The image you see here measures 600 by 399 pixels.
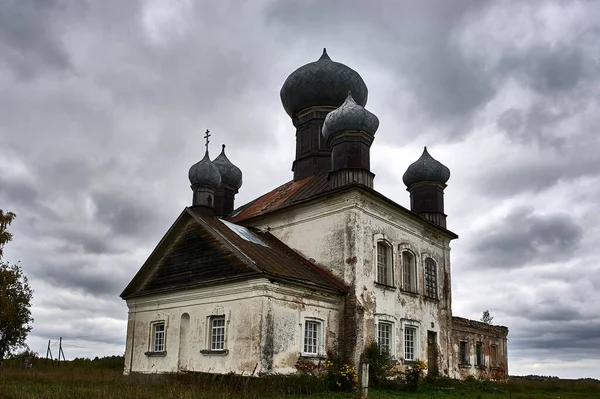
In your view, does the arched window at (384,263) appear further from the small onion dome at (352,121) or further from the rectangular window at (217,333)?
the rectangular window at (217,333)

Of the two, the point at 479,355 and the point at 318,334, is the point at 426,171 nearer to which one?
the point at 479,355

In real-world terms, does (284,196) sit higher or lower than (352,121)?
lower

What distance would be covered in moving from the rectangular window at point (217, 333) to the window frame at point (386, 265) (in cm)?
543

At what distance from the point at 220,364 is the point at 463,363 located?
11732 millimetres

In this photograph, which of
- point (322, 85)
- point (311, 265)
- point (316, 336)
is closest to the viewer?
point (316, 336)

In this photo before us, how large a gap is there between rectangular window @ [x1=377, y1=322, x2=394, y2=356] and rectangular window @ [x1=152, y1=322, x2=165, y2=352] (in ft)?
22.4

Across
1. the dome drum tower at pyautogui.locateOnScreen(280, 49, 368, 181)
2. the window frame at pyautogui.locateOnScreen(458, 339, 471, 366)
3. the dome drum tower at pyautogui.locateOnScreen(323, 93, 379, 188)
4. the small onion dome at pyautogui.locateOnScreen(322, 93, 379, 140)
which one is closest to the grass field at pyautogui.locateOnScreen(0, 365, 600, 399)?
the window frame at pyautogui.locateOnScreen(458, 339, 471, 366)

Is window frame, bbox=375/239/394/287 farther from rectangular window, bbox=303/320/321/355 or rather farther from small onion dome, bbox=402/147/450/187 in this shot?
Answer: small onion dome, bbox=402/147/450/187

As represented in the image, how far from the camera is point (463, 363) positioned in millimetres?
23250

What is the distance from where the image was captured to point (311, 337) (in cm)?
1662

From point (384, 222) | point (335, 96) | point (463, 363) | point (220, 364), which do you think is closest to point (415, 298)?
point (384, 222)

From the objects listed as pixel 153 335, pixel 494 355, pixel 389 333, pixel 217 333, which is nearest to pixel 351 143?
pixel 389 333

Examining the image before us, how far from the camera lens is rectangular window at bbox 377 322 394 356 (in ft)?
59.3

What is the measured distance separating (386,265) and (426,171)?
575cm
